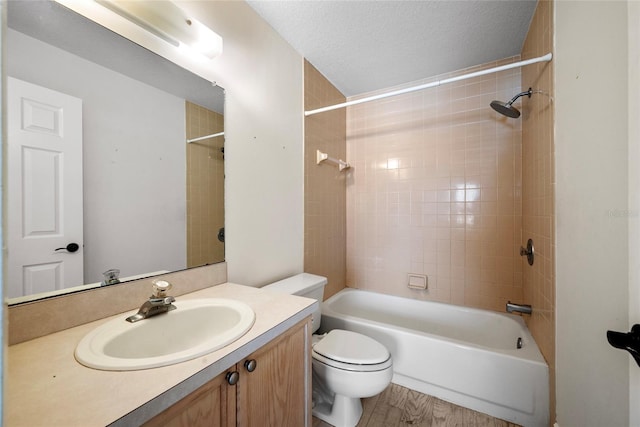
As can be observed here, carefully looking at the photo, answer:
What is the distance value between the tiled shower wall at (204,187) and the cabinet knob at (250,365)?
0.61 m

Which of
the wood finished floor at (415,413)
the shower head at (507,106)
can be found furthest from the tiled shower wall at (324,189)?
the shower head at (507,106)

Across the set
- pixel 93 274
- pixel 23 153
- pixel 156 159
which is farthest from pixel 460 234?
pixel 23 153

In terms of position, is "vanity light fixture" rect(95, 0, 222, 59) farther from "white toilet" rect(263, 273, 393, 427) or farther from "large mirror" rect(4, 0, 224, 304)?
"white toilet" rect(263, 273, 393, 427)

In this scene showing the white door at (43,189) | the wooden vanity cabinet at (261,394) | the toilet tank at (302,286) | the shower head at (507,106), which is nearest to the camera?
the wooden vanity cabinet at (261,394)

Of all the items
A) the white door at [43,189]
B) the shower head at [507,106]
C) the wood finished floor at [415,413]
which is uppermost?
the shower head at [507,106]

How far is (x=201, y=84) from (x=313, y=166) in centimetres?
101

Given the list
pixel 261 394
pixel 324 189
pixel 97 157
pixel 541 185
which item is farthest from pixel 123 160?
pixel 541 185

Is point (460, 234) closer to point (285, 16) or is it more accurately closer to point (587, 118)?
point (587, 118)

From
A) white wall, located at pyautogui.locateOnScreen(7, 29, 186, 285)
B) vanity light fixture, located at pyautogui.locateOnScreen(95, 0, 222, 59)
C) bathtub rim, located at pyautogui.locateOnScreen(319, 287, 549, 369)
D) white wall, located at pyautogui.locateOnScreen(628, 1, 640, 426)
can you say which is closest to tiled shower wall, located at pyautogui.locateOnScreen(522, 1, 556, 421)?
bathtub rim, located at pyautogui.locateOnScreen(319, 287, 549, 369)

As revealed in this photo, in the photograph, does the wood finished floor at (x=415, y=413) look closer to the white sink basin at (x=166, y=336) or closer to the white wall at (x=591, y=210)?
the white wall at (x=591, y=210)

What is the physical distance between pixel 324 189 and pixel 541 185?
4.77 ft

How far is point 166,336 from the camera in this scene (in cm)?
87

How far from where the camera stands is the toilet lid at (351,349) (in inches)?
49.7

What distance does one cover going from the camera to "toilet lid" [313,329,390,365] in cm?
126
